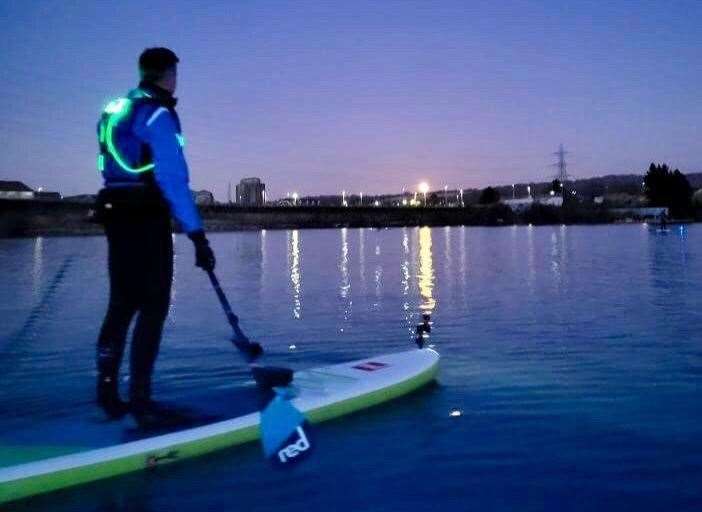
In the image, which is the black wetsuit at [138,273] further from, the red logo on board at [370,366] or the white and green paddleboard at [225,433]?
the red logo on board at [370,366]

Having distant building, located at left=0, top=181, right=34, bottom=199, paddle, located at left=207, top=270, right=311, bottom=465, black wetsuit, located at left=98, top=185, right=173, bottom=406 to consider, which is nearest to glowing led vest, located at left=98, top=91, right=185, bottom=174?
black wetsuit, located at left=98, top=185, right=173, bottom=406

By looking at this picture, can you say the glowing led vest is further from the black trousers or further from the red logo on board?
the red logo on board

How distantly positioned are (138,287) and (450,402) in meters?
3.46

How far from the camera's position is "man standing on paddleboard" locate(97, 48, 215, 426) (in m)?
5.60

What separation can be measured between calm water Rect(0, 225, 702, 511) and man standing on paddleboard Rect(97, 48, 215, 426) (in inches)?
35.5

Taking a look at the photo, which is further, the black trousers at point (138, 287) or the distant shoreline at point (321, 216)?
the distant shoreline at point (321, 216)

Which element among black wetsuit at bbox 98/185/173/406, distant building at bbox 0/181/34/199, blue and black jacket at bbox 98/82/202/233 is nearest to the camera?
blue and black jacket at bbox 98/82/202/233

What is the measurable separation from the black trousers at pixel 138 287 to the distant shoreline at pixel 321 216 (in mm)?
52427

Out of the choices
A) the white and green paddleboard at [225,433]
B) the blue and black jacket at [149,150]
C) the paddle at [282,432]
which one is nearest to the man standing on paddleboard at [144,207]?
the blue and black jacket at [149,150]

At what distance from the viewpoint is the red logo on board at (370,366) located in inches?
328

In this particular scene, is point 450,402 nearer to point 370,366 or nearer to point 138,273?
point 370,366

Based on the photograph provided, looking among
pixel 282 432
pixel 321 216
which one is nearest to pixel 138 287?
pixel 282 432

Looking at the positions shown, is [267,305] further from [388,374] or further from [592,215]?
[592,215]

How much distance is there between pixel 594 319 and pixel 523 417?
7.90 metres
